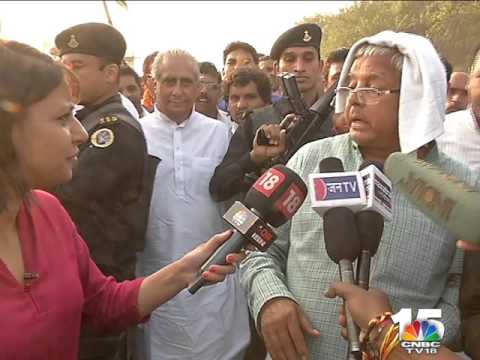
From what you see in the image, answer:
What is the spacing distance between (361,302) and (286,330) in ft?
1.54

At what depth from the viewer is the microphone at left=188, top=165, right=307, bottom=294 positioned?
69.3 inches

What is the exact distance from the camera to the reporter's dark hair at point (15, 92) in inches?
68.1

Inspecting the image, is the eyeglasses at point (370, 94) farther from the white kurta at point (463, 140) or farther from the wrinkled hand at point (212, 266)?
the white kurta at point (463, 140)

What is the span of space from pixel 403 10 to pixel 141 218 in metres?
25.2

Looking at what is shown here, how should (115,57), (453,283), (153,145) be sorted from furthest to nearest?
1. (153,145)
2. (115,57)
3. (453,283)

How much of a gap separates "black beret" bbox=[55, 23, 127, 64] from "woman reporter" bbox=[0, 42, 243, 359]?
1.61 m

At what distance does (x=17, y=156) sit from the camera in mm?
1768

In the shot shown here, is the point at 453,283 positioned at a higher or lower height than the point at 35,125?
lower

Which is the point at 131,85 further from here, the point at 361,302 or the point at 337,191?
the point at 361,302

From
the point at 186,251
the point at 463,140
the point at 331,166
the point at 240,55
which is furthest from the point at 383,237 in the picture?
the point at 240,55

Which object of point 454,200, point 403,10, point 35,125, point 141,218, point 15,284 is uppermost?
point 35,125

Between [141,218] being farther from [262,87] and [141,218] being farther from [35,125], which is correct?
[262,87]

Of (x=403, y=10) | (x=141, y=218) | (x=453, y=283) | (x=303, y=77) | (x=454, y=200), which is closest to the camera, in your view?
(x=454, y=200)

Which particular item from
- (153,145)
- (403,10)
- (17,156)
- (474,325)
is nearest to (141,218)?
(153,145)
